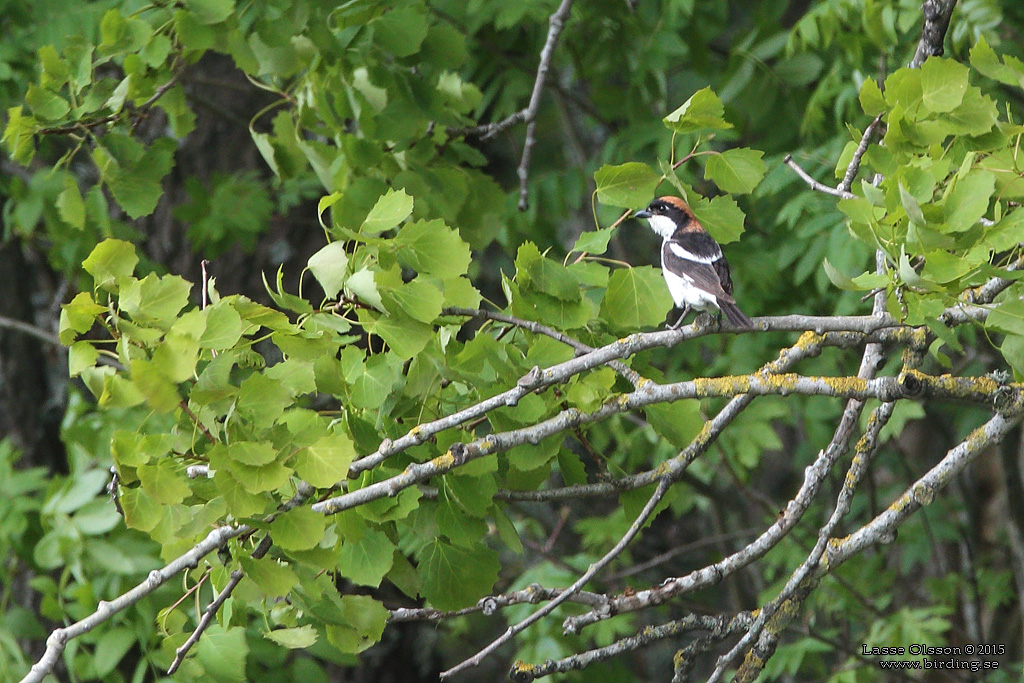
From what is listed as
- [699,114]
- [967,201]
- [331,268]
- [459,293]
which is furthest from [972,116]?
[331,268]

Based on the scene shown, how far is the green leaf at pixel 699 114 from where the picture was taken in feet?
6.64

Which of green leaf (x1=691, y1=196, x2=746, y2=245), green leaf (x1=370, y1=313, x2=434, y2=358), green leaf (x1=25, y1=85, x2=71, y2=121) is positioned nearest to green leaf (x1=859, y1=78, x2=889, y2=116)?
green leaf (x1=691, y1=196, x2=746, y2=245)

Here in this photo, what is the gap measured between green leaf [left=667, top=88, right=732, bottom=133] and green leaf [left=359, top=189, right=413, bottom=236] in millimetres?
596

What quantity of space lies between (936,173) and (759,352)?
268 centimetres

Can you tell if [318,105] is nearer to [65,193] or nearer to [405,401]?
[65,193]

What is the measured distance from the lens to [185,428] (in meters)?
1.95

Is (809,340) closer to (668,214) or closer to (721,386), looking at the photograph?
(721,386)

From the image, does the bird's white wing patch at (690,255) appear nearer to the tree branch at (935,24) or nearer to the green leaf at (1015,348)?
the tree branch at (935,24)

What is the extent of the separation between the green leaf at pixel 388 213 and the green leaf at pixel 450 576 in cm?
73

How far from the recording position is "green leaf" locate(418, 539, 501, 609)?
2.12 meters

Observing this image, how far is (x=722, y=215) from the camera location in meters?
2.21

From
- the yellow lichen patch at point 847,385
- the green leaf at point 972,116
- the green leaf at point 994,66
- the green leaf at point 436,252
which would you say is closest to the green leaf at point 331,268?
the green leaf at point 436,252

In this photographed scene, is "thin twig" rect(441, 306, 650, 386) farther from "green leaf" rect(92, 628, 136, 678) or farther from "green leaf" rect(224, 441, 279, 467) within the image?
"green leaf" rect(92, 628, 136, 678)

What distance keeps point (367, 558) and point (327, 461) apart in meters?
0.39
